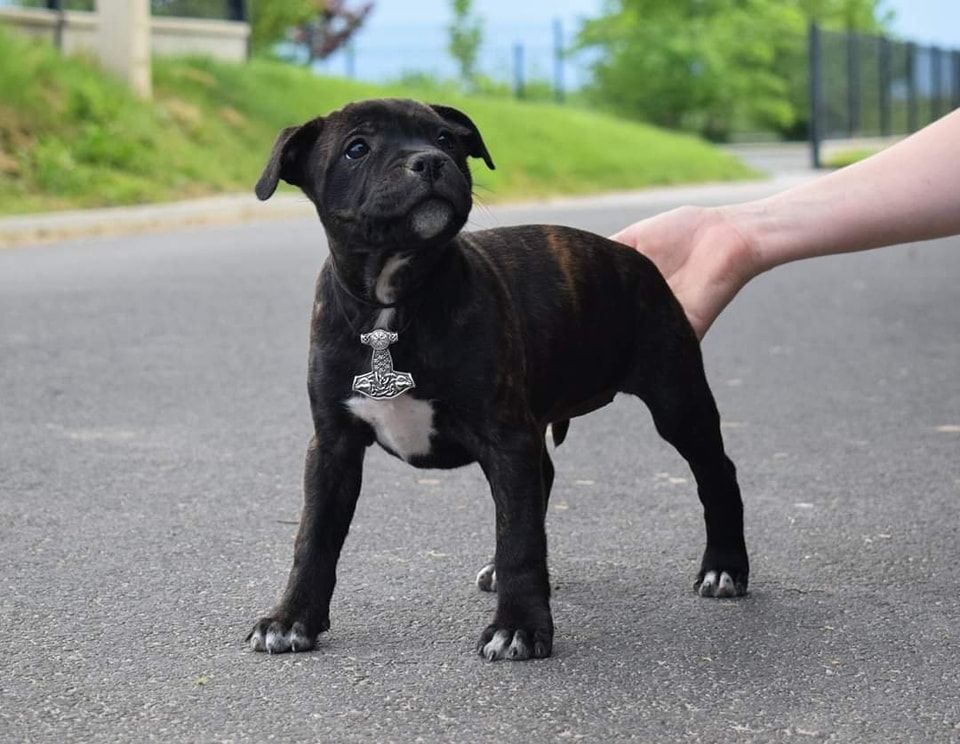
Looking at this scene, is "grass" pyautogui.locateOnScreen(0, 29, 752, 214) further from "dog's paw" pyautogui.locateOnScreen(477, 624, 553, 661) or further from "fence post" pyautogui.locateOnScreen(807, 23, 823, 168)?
"dog's paw" pyautogui.locateOnScreen(477, 624, 553, 661)

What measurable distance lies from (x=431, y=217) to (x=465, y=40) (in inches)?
1569

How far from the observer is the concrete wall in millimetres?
19703

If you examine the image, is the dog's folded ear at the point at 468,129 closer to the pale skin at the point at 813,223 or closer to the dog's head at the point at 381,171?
the dog's head at the point at 381,171

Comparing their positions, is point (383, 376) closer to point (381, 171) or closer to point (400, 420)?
point (400, 420)

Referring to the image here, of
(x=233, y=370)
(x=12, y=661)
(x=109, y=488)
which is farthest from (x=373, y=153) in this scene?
(x=233, y=370)

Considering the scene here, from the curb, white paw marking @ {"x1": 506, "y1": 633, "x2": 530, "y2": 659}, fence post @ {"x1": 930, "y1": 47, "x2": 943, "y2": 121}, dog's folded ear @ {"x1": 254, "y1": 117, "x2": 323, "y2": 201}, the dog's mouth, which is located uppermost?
dog's folded ear @ {"x1": 254, "y1": 117, "x2": 323, "y2": 201}

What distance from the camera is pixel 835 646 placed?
3.40 meters

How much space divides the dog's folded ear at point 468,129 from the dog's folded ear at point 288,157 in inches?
11.6

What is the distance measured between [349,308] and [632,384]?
31.1 inches

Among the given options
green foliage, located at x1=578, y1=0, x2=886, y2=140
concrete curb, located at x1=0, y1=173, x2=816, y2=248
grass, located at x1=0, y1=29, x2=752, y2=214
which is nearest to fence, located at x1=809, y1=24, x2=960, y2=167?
green foliage, located at x1=578, y1=0, x2=886, y2=140

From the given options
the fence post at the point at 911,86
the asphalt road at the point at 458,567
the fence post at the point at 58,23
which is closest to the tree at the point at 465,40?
the fence post at the point at 911,86

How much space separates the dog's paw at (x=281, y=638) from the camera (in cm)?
338

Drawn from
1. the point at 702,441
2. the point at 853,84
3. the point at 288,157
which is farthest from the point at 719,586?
the point at 853,84

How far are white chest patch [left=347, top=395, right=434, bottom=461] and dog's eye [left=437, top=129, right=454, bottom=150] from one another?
55 centimetres
